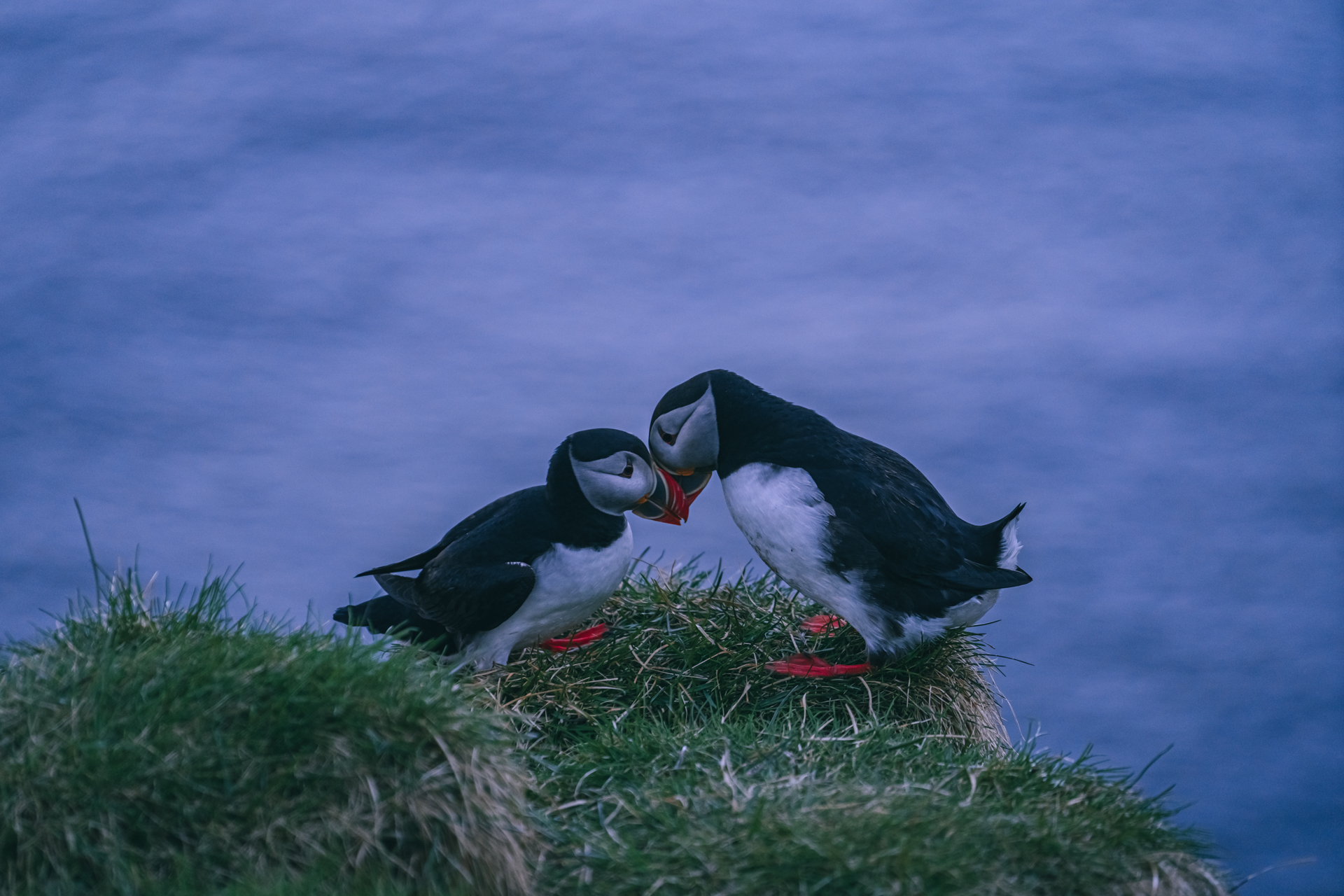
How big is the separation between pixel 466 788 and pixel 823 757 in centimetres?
109

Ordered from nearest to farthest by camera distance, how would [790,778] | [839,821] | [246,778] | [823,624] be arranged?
[246,778] → [839,821] → [790,778] → [823,624]

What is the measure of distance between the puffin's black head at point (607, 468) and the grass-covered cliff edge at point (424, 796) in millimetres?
828

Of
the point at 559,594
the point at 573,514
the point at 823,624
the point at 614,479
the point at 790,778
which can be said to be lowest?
the point at 823,624

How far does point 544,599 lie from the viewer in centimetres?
384

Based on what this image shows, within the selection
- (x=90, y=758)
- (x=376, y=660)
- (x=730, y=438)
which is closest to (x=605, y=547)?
(x=730, y=438)

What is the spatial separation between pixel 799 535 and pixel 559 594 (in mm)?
800

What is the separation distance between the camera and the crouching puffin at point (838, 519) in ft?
12.7

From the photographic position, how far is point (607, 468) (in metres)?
3.88

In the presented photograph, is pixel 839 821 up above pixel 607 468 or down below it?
below

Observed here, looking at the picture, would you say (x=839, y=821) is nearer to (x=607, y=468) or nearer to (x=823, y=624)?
(x=607, y=468)

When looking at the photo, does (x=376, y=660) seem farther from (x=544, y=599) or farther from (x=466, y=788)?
(x=544, y=599)

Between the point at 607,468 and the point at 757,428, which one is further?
the point at 757,428

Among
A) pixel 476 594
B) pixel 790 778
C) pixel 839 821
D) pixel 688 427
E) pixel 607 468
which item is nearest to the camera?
pixel 839 821

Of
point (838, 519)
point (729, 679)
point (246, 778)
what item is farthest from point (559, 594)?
point (246, 778)
